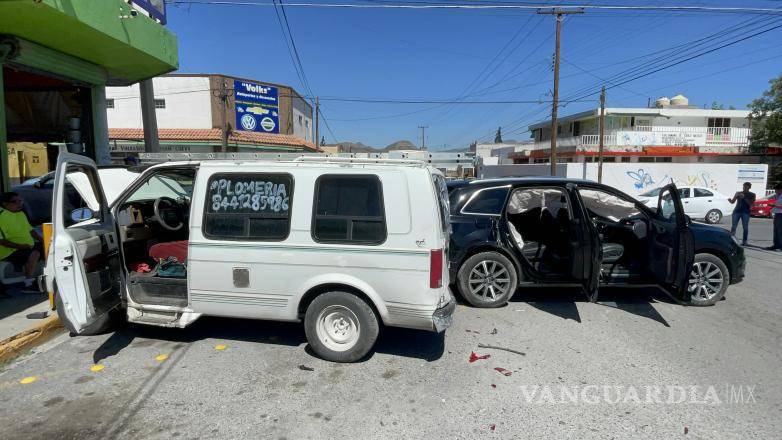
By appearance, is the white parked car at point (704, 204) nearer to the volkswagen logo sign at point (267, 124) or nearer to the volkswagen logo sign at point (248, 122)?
the volkswagen logo sign at point (248, 122)

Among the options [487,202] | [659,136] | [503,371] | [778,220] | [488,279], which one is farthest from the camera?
[659,136]

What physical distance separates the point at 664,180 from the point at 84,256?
31751 mm

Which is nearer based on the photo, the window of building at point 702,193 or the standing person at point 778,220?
the standing person at point 778,220

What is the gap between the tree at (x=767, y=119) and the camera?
1299 inches

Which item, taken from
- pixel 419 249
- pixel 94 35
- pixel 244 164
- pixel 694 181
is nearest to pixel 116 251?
pixel 244 164

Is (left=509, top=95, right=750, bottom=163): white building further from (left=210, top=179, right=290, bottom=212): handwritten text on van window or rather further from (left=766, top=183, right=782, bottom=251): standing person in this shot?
(left=210, top=179, right=290, bottom=212): handwritten text on van window

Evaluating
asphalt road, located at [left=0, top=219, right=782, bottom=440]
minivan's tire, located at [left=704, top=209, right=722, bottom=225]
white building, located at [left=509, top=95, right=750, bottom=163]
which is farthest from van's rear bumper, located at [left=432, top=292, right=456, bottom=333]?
white building, located at [left=509, top=95, right=750, bottom=163]

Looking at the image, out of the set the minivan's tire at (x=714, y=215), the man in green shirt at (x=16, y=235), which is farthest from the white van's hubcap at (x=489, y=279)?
the minivan's tire at (x=714, y=215)

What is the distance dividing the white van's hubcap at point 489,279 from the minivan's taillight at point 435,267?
195cm

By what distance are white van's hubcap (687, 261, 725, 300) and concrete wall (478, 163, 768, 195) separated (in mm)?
22649

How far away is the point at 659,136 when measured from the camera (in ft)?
114

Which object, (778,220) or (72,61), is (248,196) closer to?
(72,61)

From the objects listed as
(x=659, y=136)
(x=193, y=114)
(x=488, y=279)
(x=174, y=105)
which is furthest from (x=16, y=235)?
(x=659, y=136)

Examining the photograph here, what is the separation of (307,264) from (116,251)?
2.07 m
